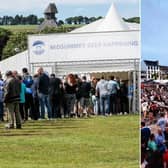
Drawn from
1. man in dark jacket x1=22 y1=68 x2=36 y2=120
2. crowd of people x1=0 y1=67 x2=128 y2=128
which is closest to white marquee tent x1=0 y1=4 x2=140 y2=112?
crowd of people x1=0 y1=67 x2=128 y2=128

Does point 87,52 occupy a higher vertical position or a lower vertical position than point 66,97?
higher

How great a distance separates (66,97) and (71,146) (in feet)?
29.6

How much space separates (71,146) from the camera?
11914 mm

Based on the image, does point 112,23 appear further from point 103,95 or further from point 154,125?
point 154,125

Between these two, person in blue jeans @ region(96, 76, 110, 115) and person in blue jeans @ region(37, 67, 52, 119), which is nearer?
person in blue jeans @ region(37, 67, 52, 119)

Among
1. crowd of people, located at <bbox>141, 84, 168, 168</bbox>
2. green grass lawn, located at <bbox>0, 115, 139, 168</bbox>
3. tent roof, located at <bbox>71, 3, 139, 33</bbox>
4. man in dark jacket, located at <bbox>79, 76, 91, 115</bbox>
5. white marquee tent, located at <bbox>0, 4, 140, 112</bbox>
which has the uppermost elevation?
tent roof, located at <bbox>71, 3, 139, 33</bbox>

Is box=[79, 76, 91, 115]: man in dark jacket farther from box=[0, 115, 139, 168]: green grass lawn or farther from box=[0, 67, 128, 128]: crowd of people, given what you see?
box=[0, 115, 139, 168]: green grass lawn

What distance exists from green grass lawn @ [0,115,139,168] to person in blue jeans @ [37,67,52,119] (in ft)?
8.01

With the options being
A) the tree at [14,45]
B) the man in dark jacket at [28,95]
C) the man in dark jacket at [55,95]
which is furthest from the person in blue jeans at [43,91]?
the tree at [14,45]

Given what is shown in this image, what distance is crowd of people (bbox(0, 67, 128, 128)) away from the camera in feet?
62.4

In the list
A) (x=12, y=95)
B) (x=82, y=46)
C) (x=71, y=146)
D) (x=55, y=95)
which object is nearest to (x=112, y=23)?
(x=82, y=46)

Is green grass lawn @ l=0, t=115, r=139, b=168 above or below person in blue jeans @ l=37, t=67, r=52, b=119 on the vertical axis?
below

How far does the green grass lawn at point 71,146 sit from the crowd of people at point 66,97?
253cm

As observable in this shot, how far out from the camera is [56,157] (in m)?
10.5
